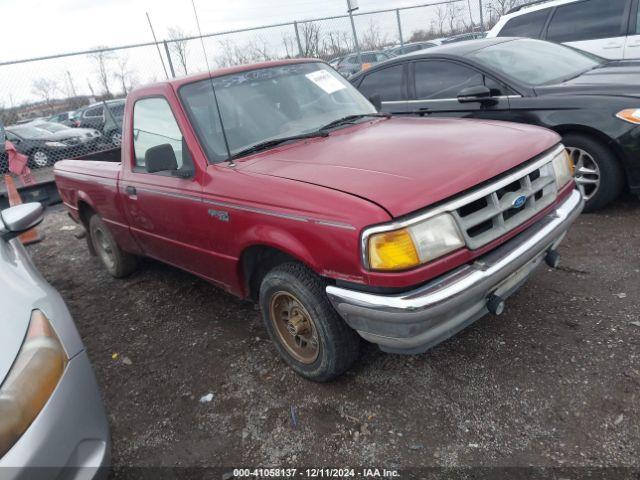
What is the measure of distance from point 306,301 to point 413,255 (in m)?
0.68

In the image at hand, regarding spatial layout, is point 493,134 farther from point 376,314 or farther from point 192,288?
point 192,288

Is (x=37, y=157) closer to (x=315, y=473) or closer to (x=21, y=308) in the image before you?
(x=21, y=308)

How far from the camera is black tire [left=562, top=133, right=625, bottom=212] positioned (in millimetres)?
4105

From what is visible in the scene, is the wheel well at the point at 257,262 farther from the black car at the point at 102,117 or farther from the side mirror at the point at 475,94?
the black car at the point at 102,117

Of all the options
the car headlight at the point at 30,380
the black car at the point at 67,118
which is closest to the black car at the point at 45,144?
the black car at the point at 67,118

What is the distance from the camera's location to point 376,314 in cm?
208

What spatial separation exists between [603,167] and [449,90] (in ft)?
5.70

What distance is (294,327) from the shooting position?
2713 mm

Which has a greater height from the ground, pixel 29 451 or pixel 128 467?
pixel 29 451

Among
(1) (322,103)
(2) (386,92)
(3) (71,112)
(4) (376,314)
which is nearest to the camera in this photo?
(4) (376,314)

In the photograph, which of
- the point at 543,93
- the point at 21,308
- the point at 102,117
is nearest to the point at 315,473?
the point at 21,308

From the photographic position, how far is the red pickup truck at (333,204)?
6.83 feet

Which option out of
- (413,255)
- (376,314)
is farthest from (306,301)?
(413,255)

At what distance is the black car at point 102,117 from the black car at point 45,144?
1.30 ft
